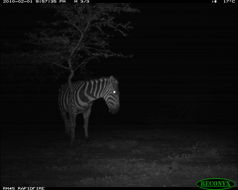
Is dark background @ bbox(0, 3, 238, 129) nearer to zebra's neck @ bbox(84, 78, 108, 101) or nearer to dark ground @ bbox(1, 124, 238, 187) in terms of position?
dark ground @ bbox(1, 124, 238, 187)

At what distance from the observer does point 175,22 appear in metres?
30.5

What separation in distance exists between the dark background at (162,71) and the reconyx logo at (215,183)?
14.6 meters

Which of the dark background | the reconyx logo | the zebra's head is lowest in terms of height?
the reconyx logo

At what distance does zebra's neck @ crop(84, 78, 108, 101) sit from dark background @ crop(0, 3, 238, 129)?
938 cm

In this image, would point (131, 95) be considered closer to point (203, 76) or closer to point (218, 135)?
point (203, 76)

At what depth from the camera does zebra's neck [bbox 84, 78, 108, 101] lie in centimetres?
1378

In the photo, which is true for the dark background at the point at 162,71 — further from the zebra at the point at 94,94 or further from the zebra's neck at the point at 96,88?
the zebra's neck at the point at 96,88

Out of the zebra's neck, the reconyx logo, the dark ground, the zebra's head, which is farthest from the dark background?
the reconyx logo

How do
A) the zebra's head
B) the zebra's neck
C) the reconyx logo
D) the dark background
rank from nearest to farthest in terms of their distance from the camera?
the reconyx logo, the zebra's head, the zebra's neck, the dark background

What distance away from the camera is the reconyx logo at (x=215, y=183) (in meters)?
8.05

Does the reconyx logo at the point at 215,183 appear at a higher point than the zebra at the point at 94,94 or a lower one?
lower

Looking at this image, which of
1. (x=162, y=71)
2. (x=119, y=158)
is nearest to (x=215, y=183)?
(x=119, y=158)

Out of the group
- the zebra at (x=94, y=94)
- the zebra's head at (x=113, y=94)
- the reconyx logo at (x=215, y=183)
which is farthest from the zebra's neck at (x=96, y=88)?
the reconyx logo at (x=215, y=183)

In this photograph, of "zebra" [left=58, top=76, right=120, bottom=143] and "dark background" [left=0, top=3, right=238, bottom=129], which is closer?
"zebra" [left=58, top=76, right=120, bottom=143]
